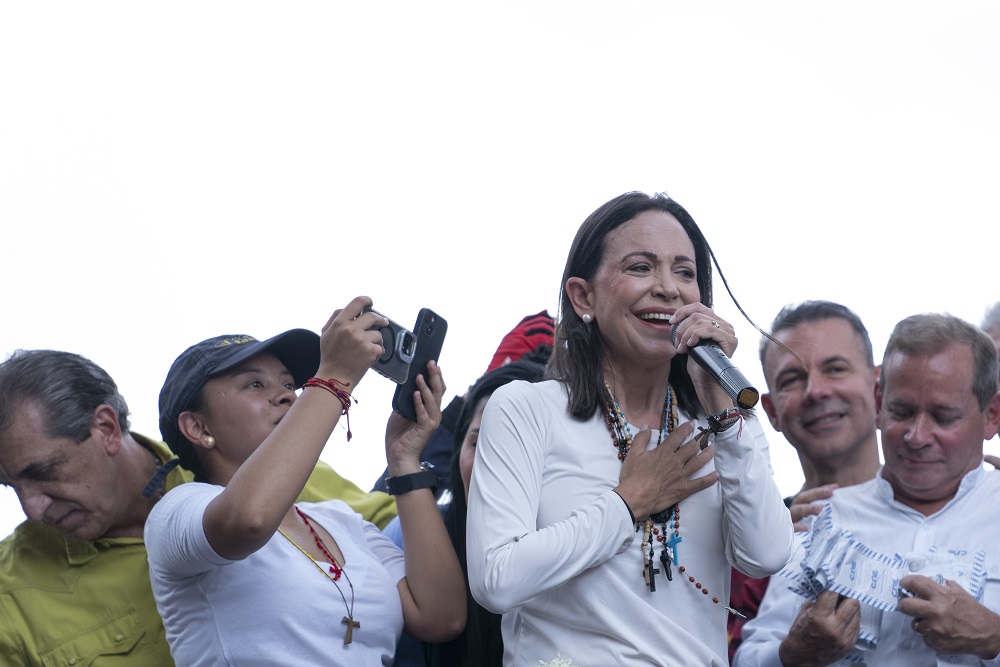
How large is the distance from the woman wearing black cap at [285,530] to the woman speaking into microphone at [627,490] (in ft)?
1.30

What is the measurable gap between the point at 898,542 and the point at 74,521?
88.4 inches

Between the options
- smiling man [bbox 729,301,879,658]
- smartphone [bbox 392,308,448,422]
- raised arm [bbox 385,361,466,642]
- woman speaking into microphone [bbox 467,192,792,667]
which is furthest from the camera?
smiling man [bbox 729,301,879,658]

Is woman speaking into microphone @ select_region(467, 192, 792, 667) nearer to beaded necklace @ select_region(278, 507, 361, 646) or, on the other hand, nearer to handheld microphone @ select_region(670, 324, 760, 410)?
handheld microphone @ select_region(670, 324, 760, 410)

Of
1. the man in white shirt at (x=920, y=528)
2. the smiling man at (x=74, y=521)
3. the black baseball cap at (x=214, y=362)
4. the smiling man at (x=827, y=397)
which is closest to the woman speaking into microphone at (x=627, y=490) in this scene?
the man in white shirt at (x=920, y=528)

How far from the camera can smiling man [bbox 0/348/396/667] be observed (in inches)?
117

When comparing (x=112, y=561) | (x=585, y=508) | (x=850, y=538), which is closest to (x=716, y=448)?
A: (x=585, y=508)

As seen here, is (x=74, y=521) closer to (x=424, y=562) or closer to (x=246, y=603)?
(x=246, y=603)

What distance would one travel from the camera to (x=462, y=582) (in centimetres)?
287

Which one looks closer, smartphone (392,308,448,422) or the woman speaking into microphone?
the woman speaking into microphone

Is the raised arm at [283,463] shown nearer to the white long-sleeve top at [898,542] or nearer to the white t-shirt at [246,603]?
the white t-shirt at [246,603]

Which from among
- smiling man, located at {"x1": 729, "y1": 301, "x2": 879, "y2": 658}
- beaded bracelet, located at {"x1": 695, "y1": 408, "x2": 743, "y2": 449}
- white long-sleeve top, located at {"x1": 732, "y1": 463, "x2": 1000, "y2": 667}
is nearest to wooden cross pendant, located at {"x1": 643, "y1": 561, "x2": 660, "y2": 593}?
beaded bracelet, located at {"x1": 695, "y1": 408, "x2": 743, "y2": 449}

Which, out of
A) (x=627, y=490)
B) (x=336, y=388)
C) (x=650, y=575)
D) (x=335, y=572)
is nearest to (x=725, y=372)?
(x=627, y=490)

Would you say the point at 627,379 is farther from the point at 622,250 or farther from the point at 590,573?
the point at 590,573

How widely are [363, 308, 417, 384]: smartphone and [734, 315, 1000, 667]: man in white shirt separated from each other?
3.73 ft
